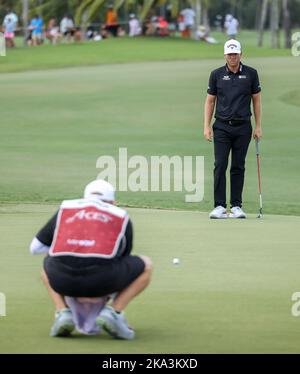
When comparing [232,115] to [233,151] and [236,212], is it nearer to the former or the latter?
[233,151]

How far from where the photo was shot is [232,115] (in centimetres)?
1476

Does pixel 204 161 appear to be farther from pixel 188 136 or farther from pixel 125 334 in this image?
pixel 125 334

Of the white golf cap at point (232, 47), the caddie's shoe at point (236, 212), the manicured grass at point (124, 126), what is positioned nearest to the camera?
the white golf cap at point (232, 47)

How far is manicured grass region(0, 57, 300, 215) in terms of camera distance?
19.3 m

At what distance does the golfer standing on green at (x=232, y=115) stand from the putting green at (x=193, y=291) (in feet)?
1.70

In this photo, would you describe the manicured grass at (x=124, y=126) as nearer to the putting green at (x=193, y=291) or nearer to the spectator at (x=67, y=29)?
the putting green at (x=193, y=291)

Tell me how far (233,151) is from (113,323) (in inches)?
271

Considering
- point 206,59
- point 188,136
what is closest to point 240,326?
point 188,136

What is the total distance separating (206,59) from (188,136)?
20210 mm

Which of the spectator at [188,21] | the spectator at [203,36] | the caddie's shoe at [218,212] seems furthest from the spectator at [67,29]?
the caddie's shoe at [218,212]

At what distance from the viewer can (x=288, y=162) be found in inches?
935

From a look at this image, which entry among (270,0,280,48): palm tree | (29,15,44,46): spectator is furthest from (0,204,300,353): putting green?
(270,0,280,48): palm tree

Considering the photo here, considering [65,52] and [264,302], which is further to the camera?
[65,52]

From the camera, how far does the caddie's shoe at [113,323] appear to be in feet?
27.9
